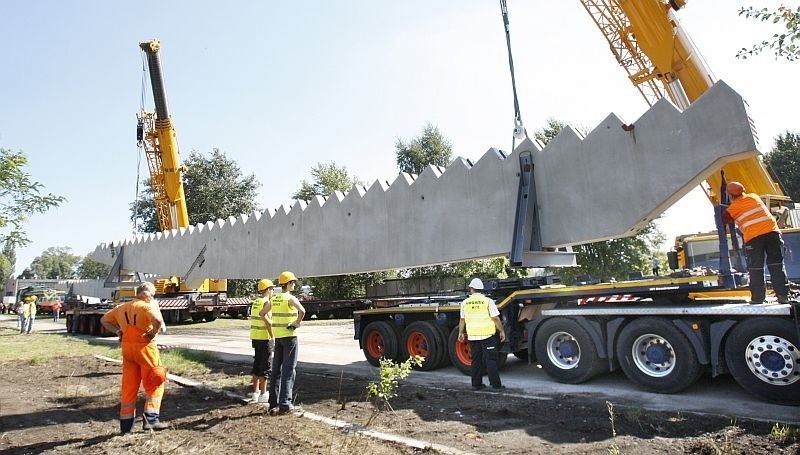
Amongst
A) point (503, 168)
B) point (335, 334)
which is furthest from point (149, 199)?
point (503, 168)

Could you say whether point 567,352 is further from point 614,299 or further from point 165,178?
point 165,178

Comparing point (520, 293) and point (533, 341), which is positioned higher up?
point (520, 293)

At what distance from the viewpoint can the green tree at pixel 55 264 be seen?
129m

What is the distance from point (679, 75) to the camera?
38.5ft

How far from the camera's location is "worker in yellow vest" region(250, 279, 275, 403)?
7488mm

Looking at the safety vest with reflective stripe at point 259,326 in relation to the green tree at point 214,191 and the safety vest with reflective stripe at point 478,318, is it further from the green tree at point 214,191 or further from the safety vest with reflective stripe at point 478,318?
the green tree at point 214,191

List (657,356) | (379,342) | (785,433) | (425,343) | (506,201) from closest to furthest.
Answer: (785,433), (657,356), (506,201), (425,343), (379,342)

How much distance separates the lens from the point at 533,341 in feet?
28.2

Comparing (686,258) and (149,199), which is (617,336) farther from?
(149,199)

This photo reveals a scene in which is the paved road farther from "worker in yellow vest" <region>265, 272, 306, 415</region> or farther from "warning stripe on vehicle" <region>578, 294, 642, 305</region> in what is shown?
"worker in yellow vest" <region>265, 272, 306, 415</region>

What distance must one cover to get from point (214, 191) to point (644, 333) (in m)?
44.1

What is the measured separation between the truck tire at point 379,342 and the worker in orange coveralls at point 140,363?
5299 millimetres

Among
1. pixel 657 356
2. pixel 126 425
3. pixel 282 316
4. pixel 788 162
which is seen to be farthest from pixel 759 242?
pixel 788 162

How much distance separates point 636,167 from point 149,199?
5201cm
